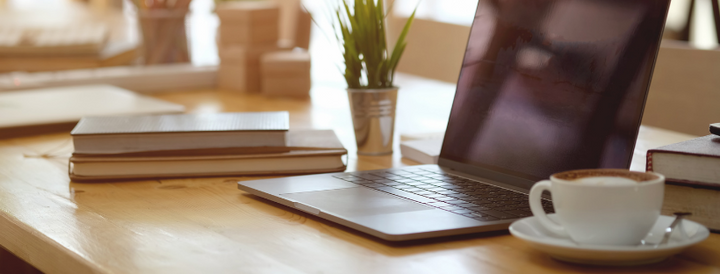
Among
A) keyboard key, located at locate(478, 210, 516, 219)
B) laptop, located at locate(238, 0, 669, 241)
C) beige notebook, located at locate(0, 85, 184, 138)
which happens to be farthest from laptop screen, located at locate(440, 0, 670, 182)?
beige notebook, located at locate(0, 85, 184, 138)

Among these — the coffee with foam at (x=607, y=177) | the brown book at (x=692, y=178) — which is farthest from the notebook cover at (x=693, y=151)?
the coffee with foam at (x=607, y=177)

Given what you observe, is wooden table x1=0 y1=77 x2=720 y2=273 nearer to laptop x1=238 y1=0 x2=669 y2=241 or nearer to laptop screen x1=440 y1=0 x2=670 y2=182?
laptop x1=238 y1=0 x2=669 y2=241

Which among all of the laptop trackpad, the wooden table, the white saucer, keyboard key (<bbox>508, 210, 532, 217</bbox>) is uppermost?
the white saucer

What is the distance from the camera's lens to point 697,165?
0.55 m

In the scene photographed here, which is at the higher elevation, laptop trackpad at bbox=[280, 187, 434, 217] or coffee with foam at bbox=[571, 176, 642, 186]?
coffee with foam at bbox=[571, 176, 642, 186]

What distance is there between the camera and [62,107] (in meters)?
1.35

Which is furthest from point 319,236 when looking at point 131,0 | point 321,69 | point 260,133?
point 321,69

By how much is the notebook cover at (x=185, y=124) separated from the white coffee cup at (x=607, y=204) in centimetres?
44

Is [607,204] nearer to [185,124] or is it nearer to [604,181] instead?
[604,181]

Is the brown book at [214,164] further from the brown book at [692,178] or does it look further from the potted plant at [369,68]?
the brown book at [692,178]

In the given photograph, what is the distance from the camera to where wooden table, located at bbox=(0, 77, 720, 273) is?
507 mm

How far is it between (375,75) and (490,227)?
0.45 m

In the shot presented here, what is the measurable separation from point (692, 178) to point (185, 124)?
2.00ft

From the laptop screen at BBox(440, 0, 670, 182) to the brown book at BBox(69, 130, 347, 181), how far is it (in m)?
0.15
